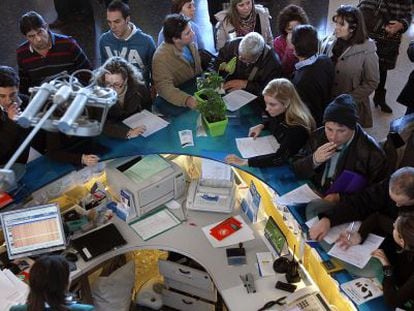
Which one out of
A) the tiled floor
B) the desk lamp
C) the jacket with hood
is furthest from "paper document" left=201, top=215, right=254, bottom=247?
the tiled floor

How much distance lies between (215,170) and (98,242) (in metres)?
0.95

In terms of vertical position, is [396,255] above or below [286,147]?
below

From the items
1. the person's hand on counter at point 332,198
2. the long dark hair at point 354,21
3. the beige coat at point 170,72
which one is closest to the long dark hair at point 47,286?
the person's hand on counter at point 332,198

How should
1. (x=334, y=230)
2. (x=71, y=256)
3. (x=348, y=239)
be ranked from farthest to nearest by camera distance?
(x=71, y=256), (x=334, y=230), (x=348, y=239)

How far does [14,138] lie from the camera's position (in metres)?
3.55

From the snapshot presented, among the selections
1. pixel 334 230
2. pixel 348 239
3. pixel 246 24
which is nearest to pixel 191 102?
pixel 246 24

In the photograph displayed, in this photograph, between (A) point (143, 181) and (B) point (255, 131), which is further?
(B) point (255, 131)

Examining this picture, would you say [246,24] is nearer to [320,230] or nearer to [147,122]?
[147,122]

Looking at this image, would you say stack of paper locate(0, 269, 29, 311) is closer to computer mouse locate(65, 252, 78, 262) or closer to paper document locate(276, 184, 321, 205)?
computer mouse locate(65, 252, 78, 262)

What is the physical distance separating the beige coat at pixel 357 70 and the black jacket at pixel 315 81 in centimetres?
20

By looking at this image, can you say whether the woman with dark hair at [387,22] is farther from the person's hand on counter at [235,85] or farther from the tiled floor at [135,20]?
the person's hand on counter at [235,85]

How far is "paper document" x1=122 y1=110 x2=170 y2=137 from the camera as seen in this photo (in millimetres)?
3914

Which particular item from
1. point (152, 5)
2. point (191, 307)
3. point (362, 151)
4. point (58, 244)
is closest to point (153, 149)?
point (58, 244)

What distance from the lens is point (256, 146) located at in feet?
12.1
